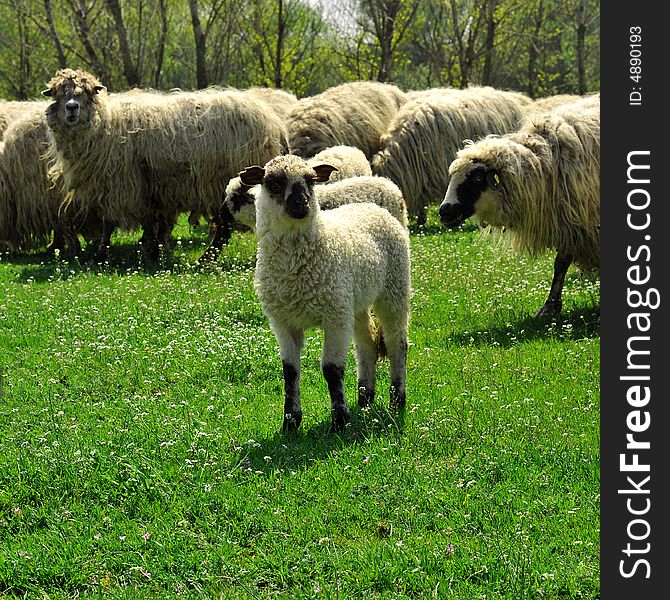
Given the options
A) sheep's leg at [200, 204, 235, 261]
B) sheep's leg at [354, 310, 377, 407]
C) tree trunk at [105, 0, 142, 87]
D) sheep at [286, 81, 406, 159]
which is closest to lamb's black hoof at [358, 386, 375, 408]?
sheep's leg at [354, 310, 377, 407]

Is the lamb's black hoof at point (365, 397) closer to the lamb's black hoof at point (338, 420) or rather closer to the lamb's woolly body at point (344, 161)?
the lamb's black hoof at point (338, 420)

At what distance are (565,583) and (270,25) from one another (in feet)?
88.1

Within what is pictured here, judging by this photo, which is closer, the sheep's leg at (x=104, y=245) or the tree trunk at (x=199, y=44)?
the sheep's leg at (x=104, y=245)

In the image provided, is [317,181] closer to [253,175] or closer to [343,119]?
[253,175]

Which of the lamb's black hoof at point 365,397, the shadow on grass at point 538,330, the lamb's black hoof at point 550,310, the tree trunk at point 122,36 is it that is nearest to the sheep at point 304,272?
the lamb's black hoof at point 365,397

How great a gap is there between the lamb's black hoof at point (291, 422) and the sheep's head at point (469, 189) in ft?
12.0

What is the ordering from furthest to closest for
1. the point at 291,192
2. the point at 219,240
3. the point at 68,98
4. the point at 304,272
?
the point at 219,240
the point at 68,98
the point at 304,272
the point at 291,192

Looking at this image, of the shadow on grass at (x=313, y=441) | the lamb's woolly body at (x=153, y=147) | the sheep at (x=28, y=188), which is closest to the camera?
the shadow on grass at (x=313, y=441)

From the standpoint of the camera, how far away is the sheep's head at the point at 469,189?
9180mm

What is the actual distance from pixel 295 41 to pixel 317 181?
2502cm

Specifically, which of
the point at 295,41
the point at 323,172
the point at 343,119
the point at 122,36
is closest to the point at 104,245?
the point at 343,119

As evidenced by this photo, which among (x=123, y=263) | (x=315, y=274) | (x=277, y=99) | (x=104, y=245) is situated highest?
(x=277, y=99)

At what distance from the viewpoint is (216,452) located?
5.87 m

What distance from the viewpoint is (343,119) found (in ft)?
50.2
